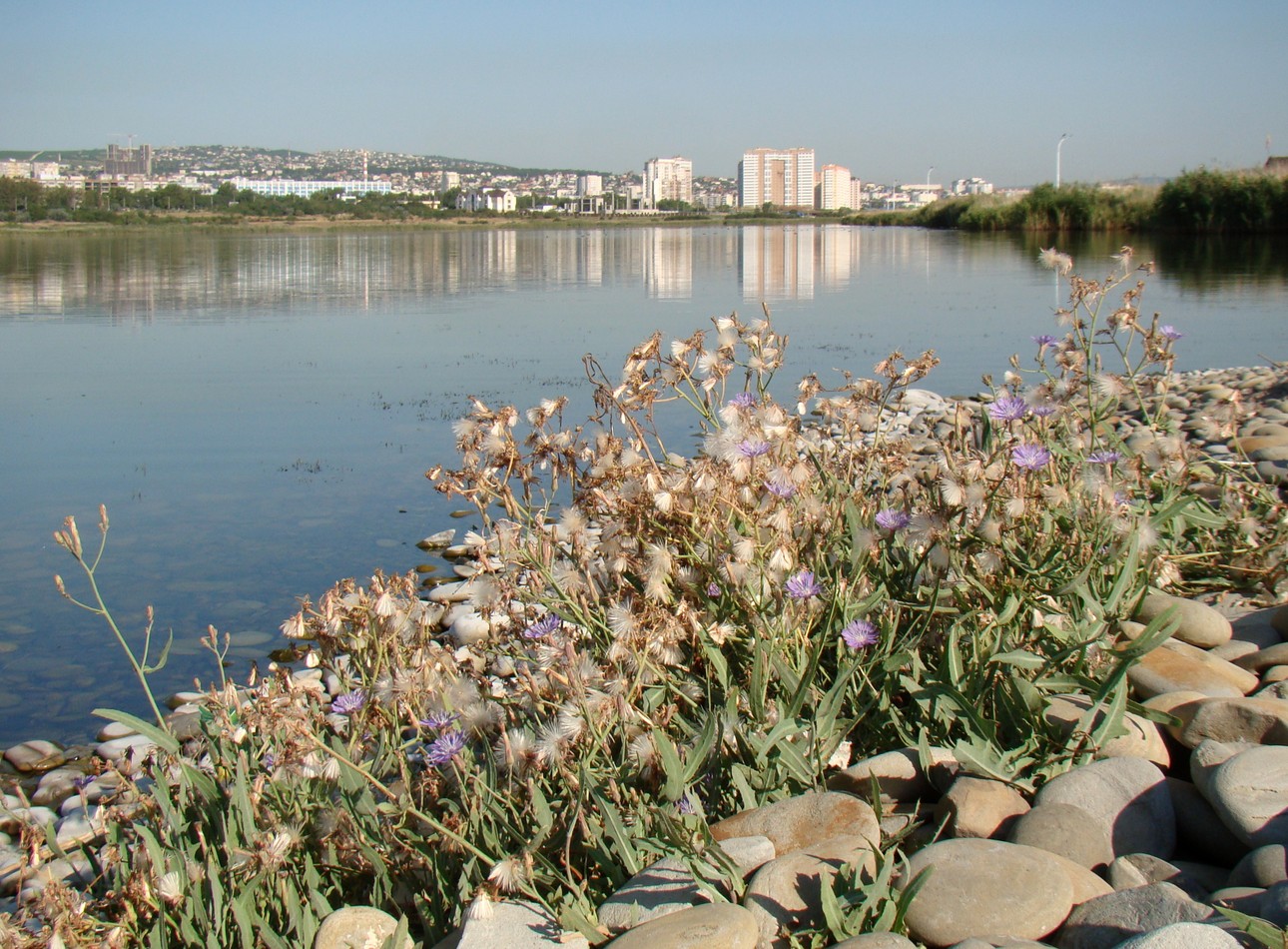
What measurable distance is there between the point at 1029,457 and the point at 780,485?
0.59 meters

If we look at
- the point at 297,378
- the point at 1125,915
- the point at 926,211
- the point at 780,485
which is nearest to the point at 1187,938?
the point at 1125,915

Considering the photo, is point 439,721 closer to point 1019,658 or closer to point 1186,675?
point 1019,658

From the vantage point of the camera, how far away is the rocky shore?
6.80 feet

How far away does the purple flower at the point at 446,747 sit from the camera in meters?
2.29

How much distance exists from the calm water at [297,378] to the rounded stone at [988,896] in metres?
4.15

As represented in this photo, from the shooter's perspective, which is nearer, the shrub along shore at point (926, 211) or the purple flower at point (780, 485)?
the purple flower at point (780, 485)

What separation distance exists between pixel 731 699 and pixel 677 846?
1.43 feet

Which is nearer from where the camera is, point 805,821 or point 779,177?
point 805,821

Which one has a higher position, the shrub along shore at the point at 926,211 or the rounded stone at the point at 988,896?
the shrub along shore at the point at 926,211

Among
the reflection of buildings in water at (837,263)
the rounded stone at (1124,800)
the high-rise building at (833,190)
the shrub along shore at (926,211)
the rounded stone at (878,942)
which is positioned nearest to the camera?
the rounded stone at (878,942)

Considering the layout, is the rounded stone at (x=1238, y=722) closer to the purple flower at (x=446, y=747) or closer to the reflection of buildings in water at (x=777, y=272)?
the purple flower at (x=446, y=747)

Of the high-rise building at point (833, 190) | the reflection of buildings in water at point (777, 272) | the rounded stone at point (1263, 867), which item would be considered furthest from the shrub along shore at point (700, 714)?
the high-rise building at point (833, 190)

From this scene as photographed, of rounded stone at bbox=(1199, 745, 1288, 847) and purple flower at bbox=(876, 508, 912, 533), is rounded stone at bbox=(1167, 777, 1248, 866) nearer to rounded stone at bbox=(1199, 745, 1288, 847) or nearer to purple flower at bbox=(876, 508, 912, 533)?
rounded stone at bbox=(1199, 745, 1288, 847)

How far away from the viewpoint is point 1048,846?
2.37 m
